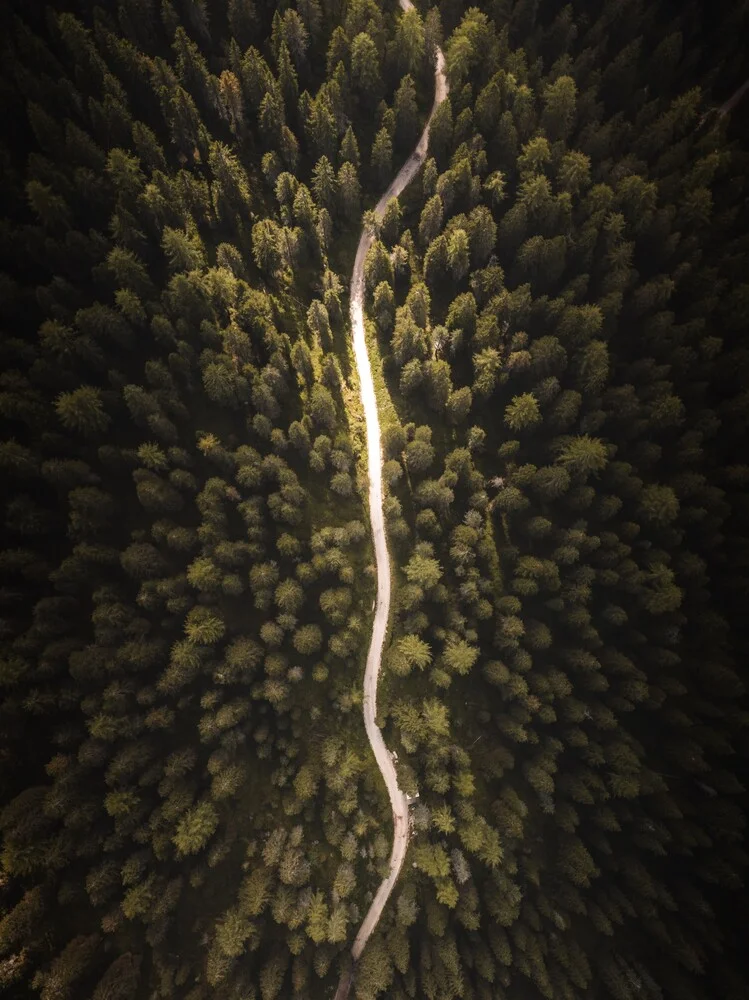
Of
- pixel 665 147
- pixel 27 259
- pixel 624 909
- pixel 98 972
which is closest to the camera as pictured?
pixel 98 972

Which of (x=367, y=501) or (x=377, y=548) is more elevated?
(x=367, y=501)

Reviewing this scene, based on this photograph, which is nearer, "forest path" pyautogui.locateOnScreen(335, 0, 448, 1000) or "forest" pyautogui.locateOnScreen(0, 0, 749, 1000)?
"forest" pyautogui.locateOnScreen(0, 0, 749, 1000)

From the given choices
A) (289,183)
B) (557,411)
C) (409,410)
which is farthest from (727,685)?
(289,183)

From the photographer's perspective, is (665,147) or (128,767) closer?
(128,767)

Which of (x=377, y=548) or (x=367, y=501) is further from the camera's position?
(x=367, y=501)

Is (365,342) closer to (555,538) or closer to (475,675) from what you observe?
(555,538)
